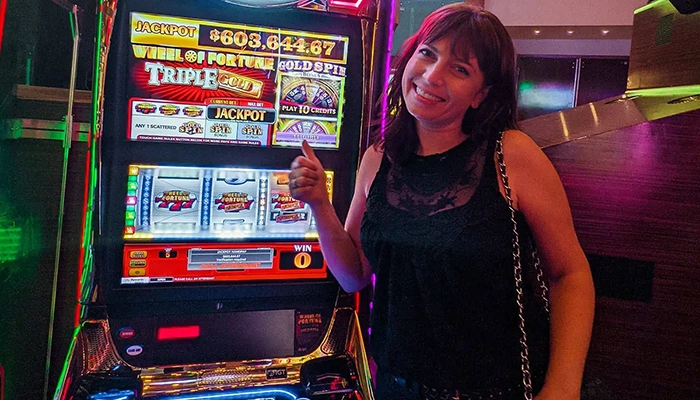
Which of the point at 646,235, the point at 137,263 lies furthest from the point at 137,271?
the point at 646,235

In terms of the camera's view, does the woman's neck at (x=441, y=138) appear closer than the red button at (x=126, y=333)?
Yes

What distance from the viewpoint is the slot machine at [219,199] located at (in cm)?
151

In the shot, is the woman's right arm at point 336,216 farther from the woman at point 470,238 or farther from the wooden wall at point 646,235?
the wooden wall at point 646,235

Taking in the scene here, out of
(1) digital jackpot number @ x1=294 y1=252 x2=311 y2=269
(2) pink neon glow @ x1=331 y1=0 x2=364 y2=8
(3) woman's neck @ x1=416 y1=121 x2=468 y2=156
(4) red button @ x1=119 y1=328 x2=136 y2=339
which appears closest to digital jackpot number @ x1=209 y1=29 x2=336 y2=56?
(2) pink neon glow @ x1=331 y1=0 x2=364 y2=8

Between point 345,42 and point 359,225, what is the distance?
1.80ft

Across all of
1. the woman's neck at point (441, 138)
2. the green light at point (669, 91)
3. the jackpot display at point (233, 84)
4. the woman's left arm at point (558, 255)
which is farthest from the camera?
the green light at point (669, 91)

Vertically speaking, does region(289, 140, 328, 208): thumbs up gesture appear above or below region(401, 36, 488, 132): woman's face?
below

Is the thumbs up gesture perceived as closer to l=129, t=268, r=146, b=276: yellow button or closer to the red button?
l=129, t=268, r=146, b=276: yellow button

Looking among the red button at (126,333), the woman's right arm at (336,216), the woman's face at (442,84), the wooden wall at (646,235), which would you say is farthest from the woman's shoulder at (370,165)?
the red button at (126,333)

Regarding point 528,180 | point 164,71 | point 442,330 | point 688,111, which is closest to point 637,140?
point 688,111

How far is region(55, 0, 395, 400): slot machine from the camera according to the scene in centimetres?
151

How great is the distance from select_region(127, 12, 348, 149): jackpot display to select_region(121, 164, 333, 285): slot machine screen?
108 millimetres

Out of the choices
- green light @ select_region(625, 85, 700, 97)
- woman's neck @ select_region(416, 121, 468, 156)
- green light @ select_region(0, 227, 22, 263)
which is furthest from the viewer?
green light @ select_region(625, 85, 700, 97)

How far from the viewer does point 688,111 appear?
4.84ft
